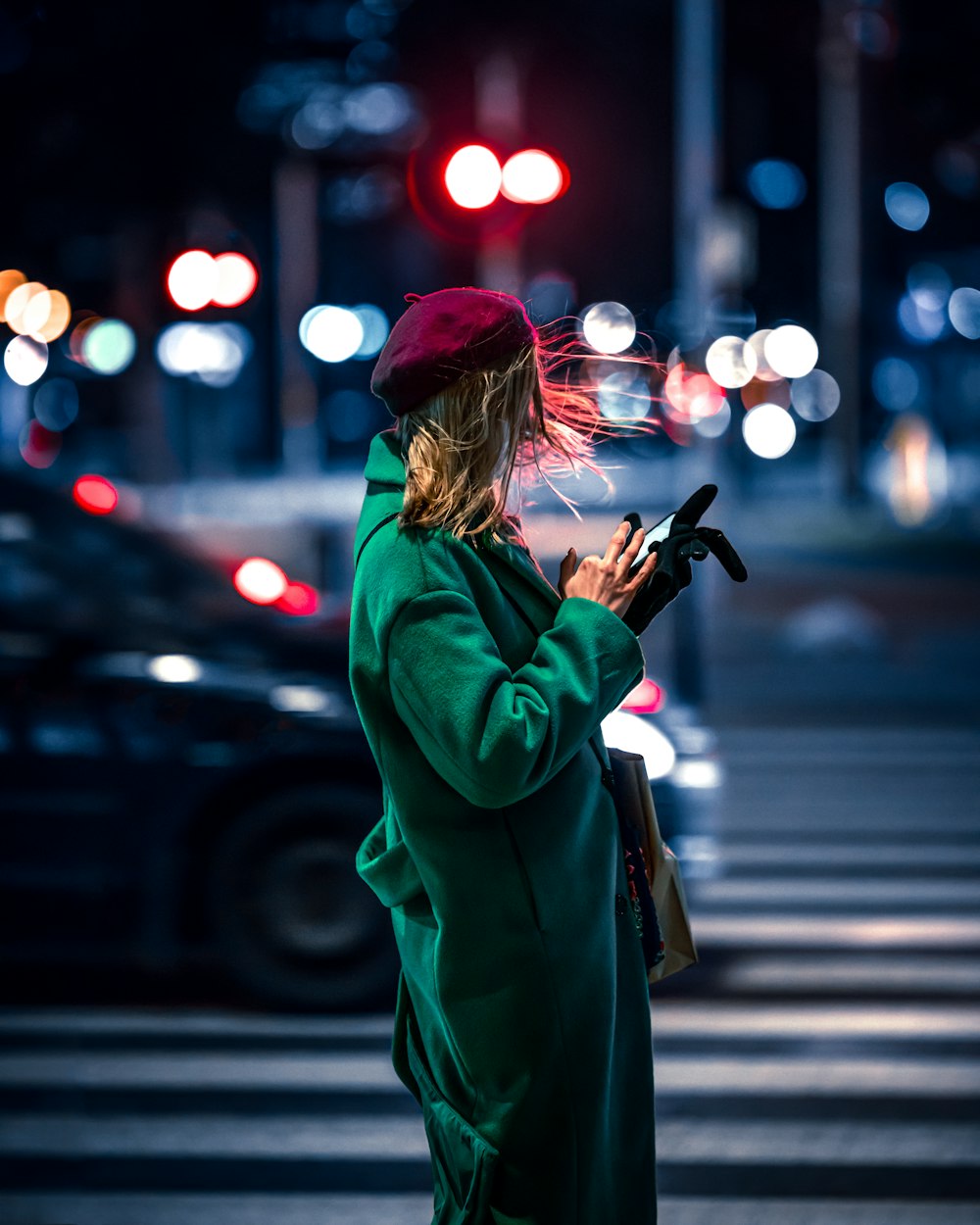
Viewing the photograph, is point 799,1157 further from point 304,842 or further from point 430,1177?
point 304,842

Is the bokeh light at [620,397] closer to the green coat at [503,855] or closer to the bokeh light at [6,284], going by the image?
the green coat at [503,855]

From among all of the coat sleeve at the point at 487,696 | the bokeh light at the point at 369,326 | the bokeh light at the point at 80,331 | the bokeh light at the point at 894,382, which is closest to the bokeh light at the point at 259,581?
the coat sleeve at the point at 487,696

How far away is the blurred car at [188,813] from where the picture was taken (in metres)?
5.44

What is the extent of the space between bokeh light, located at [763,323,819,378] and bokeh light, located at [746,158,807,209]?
674cm

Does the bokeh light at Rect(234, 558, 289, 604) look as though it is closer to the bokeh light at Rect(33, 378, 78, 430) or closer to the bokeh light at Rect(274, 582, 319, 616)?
the bokeh light at Rect(274, 582, 319, 616)

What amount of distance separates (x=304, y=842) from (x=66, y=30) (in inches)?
371

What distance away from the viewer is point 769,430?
39000 mm

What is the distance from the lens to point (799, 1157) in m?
4.27

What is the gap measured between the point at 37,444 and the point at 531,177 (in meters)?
18.7

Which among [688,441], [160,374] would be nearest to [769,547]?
[160,374]

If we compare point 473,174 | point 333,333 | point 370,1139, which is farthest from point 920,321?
point 370,1139

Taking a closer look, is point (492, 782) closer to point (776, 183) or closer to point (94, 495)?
point (94, 495)

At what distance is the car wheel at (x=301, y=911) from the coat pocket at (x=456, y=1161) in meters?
2.93

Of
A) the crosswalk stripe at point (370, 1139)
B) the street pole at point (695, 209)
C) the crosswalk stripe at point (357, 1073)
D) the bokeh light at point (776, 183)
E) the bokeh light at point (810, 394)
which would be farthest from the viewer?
the bokeh light at point (776, 183)
